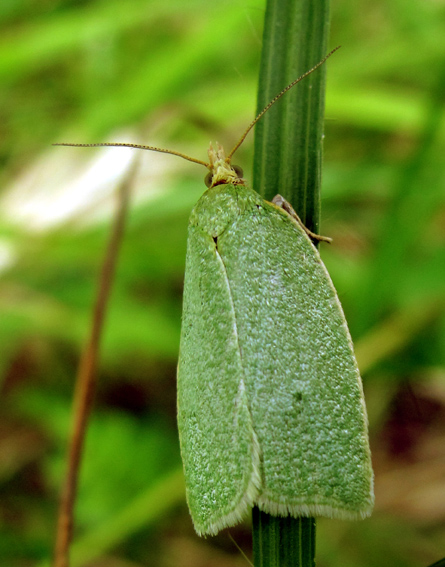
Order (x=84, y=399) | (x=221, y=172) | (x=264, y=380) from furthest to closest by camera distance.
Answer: (x=84, y=399)
(x=221, y=172)
(x=264, y=380)

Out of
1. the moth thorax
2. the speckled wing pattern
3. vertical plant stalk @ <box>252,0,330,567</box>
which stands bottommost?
the speckled wing pattern

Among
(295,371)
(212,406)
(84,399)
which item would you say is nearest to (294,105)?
(295,371)

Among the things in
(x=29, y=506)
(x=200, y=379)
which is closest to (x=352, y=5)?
(x=200, y=379)

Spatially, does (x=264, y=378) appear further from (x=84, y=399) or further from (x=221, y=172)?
(x=84, y=399)

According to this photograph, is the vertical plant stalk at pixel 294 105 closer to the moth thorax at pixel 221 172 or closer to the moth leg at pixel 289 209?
the moth leg at pixel 289 209

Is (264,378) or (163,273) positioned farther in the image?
(163,273)

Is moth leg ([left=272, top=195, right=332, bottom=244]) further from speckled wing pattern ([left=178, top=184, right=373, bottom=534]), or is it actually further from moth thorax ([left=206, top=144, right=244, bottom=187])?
moth thorax ([left=206, top=144, right=244, bottom=187])

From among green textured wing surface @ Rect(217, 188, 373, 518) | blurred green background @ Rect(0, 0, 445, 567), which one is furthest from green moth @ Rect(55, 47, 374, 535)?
blurred green background @ Rect(0, 0, 445, 567)
